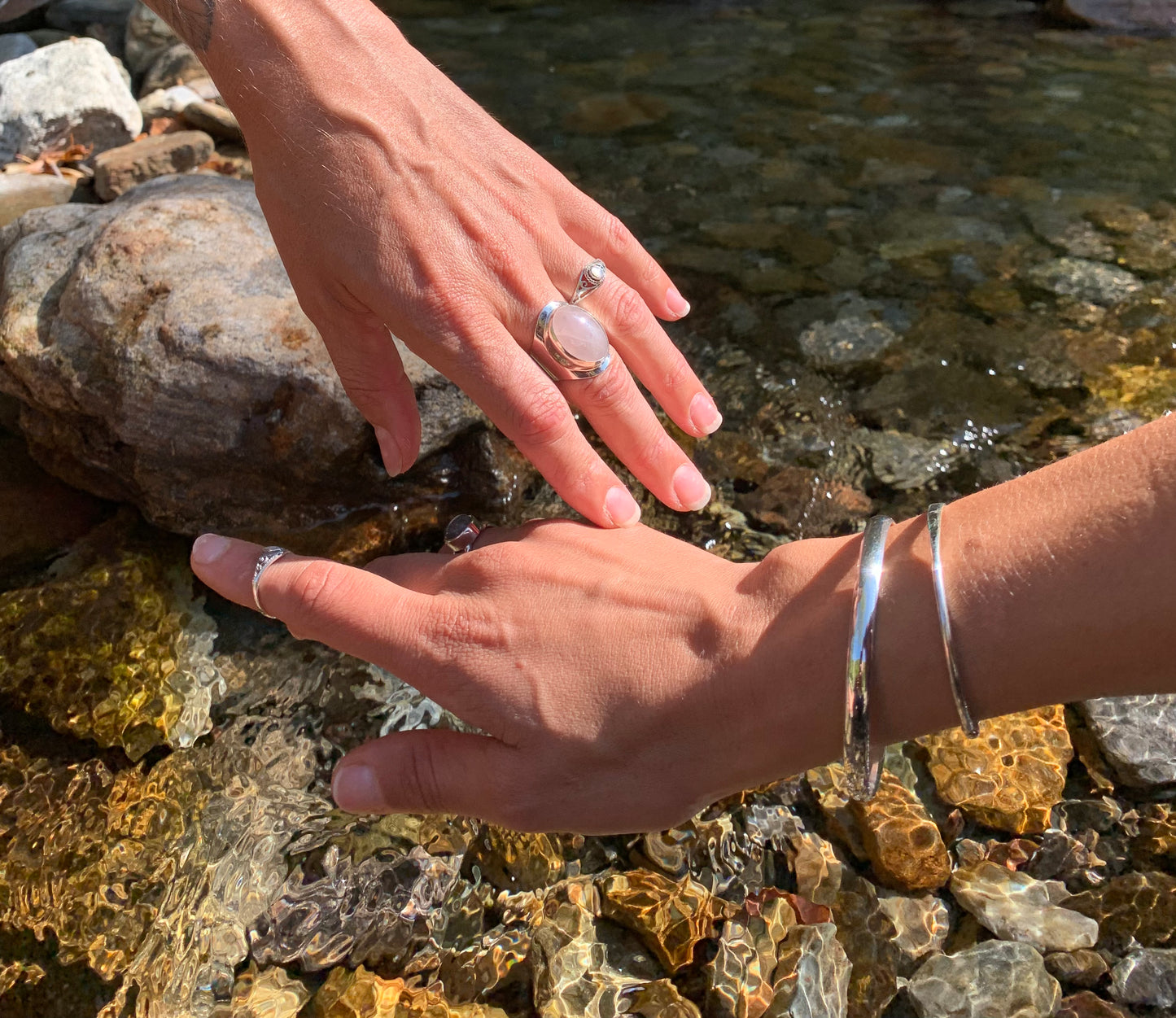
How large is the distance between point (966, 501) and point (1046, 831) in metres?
1.03

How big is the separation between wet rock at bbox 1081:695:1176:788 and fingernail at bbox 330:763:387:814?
1.53m

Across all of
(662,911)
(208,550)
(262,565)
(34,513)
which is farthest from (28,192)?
(662,911)

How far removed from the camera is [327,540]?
7.50 feet

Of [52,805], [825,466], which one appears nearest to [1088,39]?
[825,466]

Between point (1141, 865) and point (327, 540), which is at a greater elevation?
point (327, 540)

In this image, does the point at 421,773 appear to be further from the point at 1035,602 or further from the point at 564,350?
the point at 1035,602

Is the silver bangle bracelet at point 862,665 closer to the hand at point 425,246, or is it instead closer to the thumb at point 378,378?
the hand at point 425,246

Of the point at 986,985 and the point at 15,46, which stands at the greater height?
the point at 15,46

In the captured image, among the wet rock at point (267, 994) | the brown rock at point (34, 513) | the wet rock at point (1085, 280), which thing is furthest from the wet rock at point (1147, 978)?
the brown rock at point (34, 513)

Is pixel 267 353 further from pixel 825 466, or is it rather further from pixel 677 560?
pixel 825 466

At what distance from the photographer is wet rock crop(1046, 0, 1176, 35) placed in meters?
5.70

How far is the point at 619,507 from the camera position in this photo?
5.59ft

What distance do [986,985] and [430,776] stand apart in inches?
44.6

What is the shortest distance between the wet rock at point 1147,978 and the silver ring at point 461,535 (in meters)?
1.48
